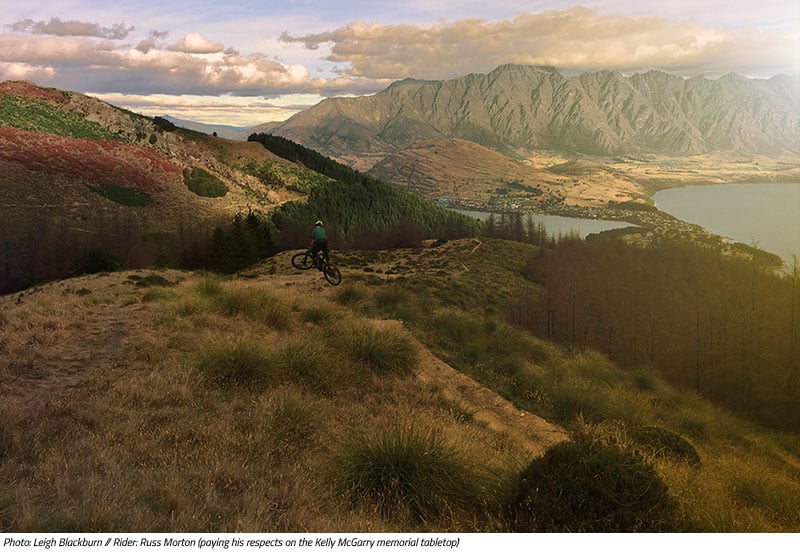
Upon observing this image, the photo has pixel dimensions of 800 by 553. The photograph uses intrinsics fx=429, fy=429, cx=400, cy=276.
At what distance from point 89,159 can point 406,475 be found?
373 ft

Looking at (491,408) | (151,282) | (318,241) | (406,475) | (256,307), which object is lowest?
(491,408)

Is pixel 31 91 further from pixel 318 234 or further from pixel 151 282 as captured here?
pixel 318 234

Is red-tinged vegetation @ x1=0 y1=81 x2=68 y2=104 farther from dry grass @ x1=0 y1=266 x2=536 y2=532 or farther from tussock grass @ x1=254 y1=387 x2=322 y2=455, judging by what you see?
tussock grass @ x1=254 y1=387 x2=322 y2=455

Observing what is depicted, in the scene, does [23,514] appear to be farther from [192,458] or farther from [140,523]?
[192,458]

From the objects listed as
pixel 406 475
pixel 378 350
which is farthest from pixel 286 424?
pixel 378 350

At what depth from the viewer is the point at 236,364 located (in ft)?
36.3

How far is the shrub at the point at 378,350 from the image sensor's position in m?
13.7

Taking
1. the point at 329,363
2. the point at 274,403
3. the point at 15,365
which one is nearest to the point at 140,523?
the point at 274,403

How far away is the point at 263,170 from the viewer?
145m

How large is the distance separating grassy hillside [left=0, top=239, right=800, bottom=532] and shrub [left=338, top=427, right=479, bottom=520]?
0.03 m

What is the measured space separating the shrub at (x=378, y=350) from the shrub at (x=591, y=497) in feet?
24.6

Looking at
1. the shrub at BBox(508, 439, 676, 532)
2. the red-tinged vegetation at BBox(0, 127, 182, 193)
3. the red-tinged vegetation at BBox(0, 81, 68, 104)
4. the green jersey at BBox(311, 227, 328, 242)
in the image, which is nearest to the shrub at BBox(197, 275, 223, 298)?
the green jersey at BBox(311, 227, 328, 242)

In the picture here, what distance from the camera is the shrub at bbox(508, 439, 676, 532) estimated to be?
574cm

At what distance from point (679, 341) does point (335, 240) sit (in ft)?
240
